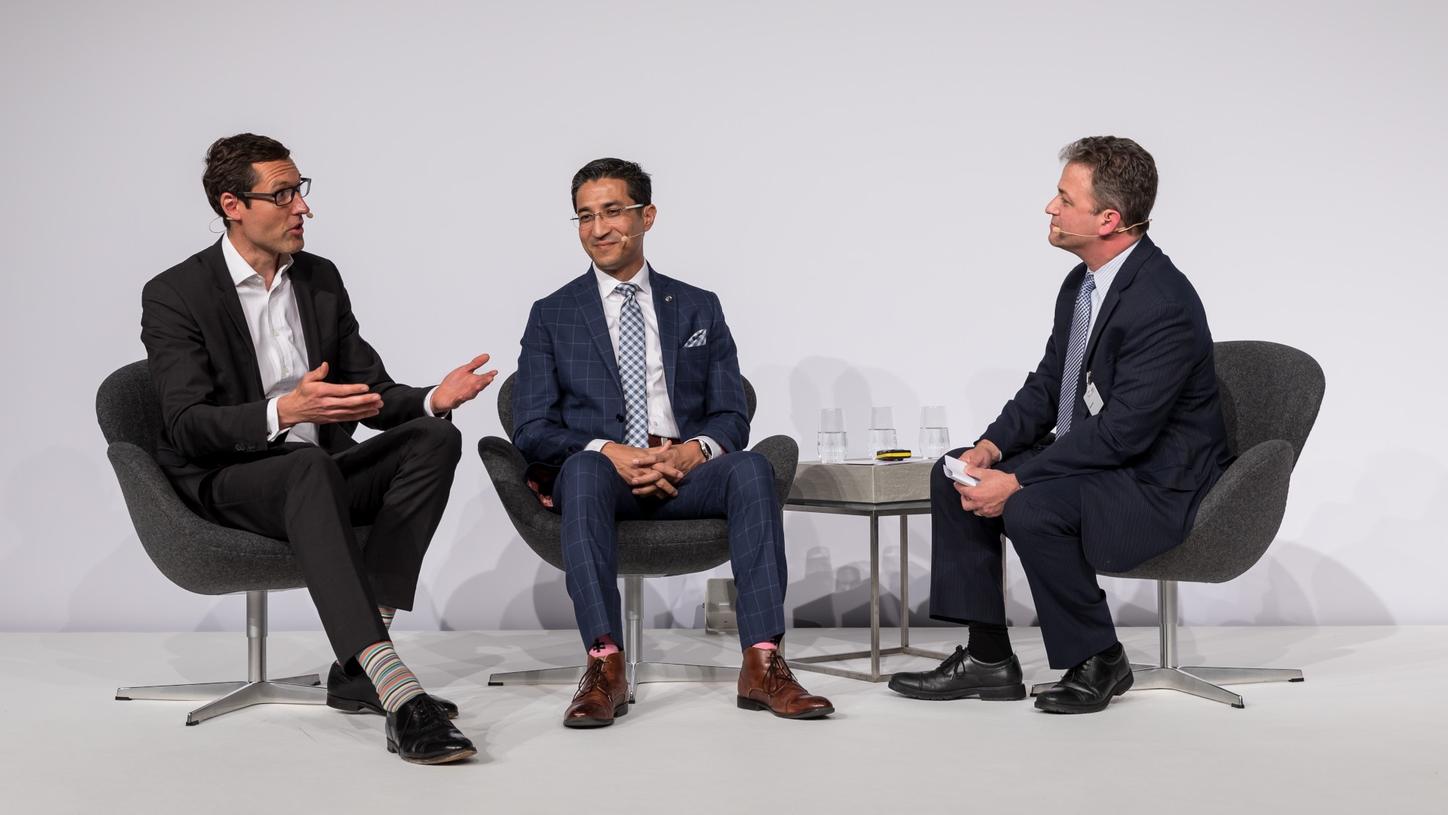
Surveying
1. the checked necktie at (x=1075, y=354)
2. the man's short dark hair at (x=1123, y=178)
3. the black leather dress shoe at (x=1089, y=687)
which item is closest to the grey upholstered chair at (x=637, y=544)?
the checked necktie at (x=1075, y=354)

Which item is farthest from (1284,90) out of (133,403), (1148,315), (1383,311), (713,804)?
(133,403)

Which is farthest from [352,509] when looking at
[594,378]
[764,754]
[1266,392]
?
[1266,392]

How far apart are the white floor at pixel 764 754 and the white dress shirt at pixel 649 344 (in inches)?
26.9

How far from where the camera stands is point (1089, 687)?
2883 mm

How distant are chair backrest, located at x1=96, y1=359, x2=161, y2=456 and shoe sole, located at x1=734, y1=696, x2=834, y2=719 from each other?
4.98 feet

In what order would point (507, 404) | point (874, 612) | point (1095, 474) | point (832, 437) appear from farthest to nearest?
point (832, 437), point (507, 404), point (874, 612), point (1095, 474)

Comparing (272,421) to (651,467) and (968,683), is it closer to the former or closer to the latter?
(651,467)

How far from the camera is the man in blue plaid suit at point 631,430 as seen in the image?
114 inches

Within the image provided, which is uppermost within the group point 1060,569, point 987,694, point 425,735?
point 1060,569

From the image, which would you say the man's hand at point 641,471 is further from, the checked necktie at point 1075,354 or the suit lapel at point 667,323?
the checked necktie at point 1075,354

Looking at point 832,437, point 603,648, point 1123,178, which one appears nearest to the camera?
point 603,648

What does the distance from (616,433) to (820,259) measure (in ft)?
4.83

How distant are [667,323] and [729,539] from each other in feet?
2.24

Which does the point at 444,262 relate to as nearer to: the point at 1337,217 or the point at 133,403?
the point at 133,403
